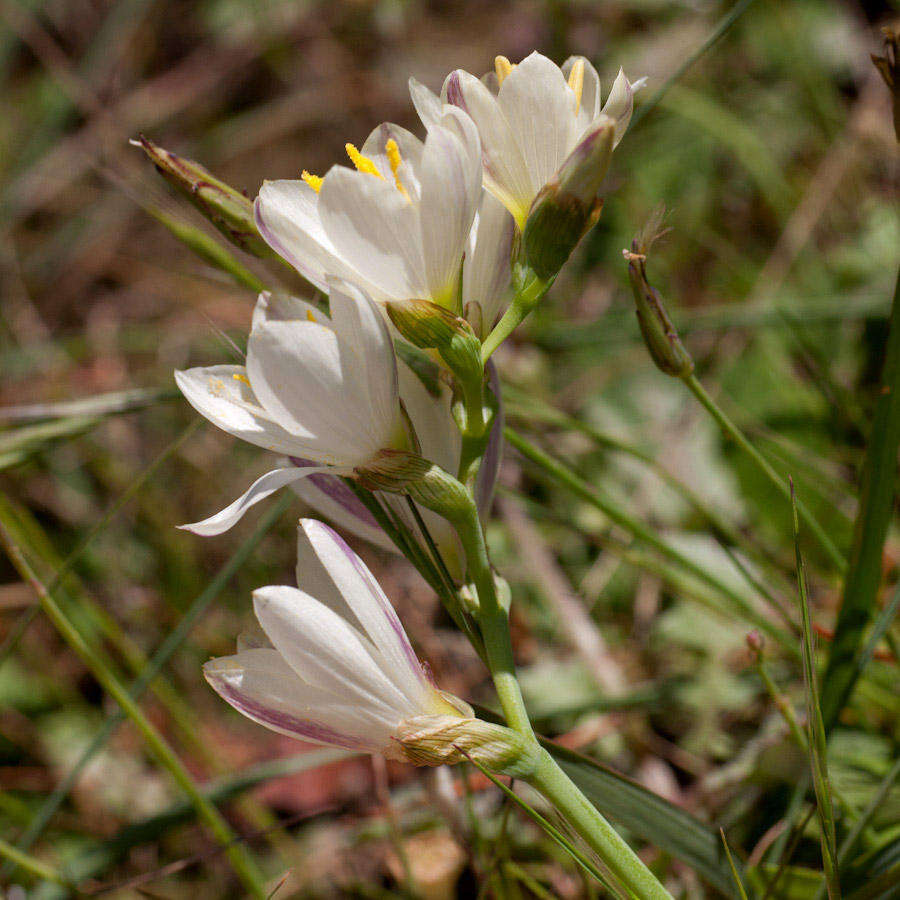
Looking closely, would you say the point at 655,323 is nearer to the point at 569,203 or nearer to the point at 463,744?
the point at 569,203

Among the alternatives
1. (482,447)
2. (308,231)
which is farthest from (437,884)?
(308,231)

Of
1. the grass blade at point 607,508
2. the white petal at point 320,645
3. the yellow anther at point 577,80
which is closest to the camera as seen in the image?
the white petal at point 320,645

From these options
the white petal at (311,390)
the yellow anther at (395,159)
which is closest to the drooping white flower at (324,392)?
the white petal at (311,390)

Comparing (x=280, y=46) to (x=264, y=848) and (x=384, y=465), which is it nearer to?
(x=264, y=848)

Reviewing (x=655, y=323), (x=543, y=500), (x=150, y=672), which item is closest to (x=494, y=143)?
(x=655, y=323)

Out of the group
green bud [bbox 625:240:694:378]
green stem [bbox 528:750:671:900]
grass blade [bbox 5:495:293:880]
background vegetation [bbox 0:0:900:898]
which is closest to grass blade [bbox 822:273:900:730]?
background vegetation [bbox 0:0:900:898]

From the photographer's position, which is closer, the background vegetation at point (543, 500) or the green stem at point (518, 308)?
the green stem at point (518, 308)

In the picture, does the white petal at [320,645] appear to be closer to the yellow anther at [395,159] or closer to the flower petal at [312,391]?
the flower petal at [312,391]
